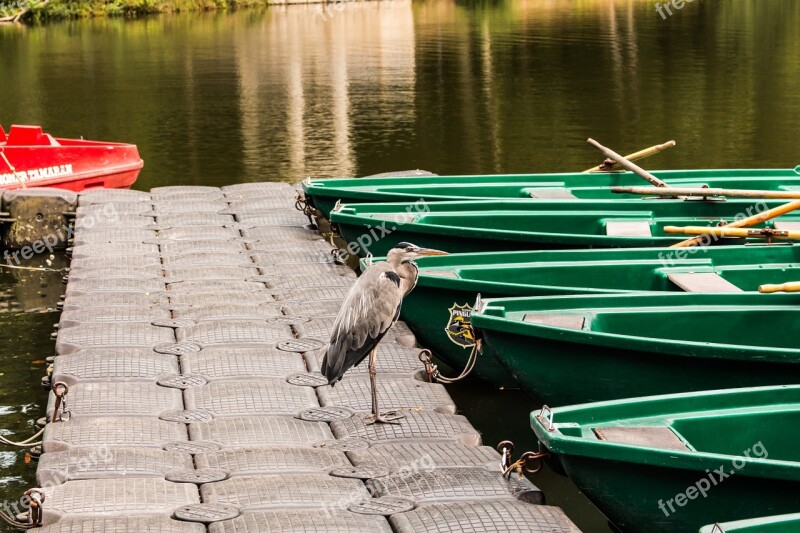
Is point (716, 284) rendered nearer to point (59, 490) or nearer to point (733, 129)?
point (59, 490)

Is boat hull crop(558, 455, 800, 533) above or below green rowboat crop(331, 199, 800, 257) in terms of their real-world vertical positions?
below

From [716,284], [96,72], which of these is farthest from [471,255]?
[96,72]

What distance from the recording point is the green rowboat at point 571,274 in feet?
34.0

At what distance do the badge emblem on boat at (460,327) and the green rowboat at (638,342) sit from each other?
0.32 meters

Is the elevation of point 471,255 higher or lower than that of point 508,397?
higher

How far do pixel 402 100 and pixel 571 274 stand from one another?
73.6 feet

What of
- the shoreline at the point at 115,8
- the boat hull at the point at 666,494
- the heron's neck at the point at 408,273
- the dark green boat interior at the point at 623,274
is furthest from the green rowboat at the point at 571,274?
the shoreline at the point at 115,8

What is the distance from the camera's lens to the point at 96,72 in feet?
129

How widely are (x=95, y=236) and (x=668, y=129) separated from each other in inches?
670

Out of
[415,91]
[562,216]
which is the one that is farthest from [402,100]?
[562,216]

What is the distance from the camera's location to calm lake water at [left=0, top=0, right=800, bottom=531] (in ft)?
51.1

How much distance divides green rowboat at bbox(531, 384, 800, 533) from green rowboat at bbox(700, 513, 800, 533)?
0.81 metres

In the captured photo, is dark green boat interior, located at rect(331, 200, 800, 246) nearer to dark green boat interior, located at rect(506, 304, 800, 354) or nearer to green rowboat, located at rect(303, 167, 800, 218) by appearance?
green rowboat, located at rect(303, 167, 800, 218)

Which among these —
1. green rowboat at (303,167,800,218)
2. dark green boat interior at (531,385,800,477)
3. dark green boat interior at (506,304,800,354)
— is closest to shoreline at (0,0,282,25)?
green rowboat at (303,167,800,218)
